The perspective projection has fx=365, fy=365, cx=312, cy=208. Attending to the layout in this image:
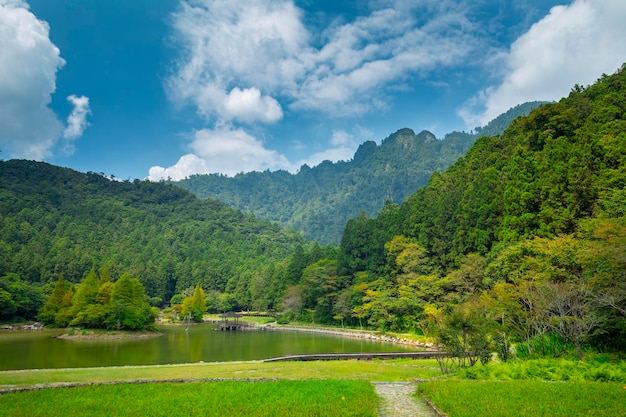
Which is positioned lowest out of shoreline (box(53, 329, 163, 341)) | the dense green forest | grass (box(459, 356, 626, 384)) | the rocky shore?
shoreline (box(53, 329, 163, 341))

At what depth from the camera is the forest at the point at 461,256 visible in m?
14.7

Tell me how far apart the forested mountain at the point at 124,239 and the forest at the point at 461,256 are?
0.48 metres

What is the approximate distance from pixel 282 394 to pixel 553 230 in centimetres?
2179

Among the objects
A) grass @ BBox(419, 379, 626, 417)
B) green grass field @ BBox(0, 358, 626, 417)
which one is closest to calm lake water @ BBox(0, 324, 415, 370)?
green grass field @ BBox(0, 358, 626, 417)

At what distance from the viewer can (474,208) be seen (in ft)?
109

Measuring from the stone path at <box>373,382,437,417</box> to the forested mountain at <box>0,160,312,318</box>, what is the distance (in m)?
50.8

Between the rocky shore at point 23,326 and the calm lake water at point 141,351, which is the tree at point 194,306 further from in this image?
the calm lake water at point 141,351

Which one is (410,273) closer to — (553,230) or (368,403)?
(553,230)

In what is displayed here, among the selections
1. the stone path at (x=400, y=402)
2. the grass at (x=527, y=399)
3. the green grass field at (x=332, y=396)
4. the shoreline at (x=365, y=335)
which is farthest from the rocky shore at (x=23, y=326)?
the grass at (x=527, y=399)

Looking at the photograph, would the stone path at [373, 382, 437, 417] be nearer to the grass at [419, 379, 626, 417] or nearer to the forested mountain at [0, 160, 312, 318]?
the grass at [419, 379, 626, 417]

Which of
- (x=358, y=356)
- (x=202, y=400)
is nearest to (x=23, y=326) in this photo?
(x=358, y=356)

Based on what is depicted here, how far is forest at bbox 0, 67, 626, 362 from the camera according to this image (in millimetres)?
14727

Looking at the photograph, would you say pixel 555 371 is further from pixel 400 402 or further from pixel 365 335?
pixel 365 335

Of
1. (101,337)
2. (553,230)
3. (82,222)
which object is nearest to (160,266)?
(82,222)
